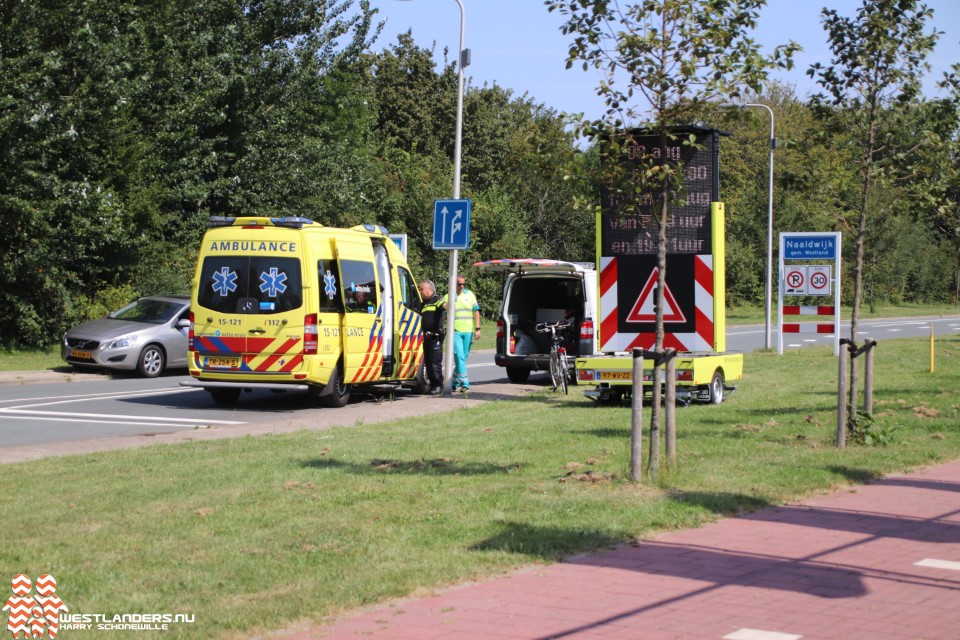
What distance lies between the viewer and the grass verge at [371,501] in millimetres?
6430

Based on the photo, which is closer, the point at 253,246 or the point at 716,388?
the point at 716,388

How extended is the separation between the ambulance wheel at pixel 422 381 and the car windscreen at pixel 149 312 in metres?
6.52

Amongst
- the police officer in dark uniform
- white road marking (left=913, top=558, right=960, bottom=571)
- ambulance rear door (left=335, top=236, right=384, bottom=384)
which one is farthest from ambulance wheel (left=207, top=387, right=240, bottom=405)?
white road marking (left=913, top=558, right=960, bottom=571)

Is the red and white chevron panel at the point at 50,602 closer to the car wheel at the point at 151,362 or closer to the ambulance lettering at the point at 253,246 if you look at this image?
the ambulance lettering at the point at 253,246

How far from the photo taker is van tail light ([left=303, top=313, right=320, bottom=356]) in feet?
54.7

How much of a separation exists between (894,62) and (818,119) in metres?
1.00

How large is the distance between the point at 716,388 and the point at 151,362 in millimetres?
11628

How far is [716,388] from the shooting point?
54.3ft

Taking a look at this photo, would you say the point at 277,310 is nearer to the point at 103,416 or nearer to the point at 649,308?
the point at 103,416

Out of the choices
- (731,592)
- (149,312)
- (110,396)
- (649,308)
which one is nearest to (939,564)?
(731,592)

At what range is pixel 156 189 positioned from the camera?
95.2ft

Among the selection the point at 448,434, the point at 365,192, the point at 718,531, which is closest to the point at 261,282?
the point at 448,434

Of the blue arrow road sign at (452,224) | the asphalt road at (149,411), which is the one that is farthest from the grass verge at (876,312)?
the blue arrow road sign at (452,224)

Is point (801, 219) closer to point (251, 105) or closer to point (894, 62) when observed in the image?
point (251, 105)
